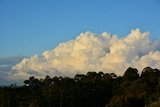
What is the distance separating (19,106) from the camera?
323 ft

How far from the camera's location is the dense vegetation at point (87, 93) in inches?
3772

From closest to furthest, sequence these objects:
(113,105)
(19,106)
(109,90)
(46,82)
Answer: (113,105) < (19,106) < (109,90) < (46,82)

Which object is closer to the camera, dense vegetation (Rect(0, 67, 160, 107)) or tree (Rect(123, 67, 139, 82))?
dense vegetation (Rect(0, 67, 160, 107))

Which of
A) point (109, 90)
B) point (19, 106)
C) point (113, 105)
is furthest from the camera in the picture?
point (109, 90)

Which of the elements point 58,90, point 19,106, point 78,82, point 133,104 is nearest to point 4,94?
point 19,106

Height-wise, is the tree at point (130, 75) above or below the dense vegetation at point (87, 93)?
above

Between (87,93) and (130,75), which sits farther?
(130,75)

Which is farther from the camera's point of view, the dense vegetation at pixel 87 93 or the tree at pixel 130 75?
the tree at pixel 130 75

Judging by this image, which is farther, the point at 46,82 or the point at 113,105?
the point at 46,82

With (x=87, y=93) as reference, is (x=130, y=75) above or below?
above

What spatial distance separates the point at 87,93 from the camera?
343 ft

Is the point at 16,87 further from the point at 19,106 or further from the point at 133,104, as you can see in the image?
the point at 133,104

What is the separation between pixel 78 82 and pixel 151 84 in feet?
58.3

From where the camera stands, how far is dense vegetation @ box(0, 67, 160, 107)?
95.8 meters
